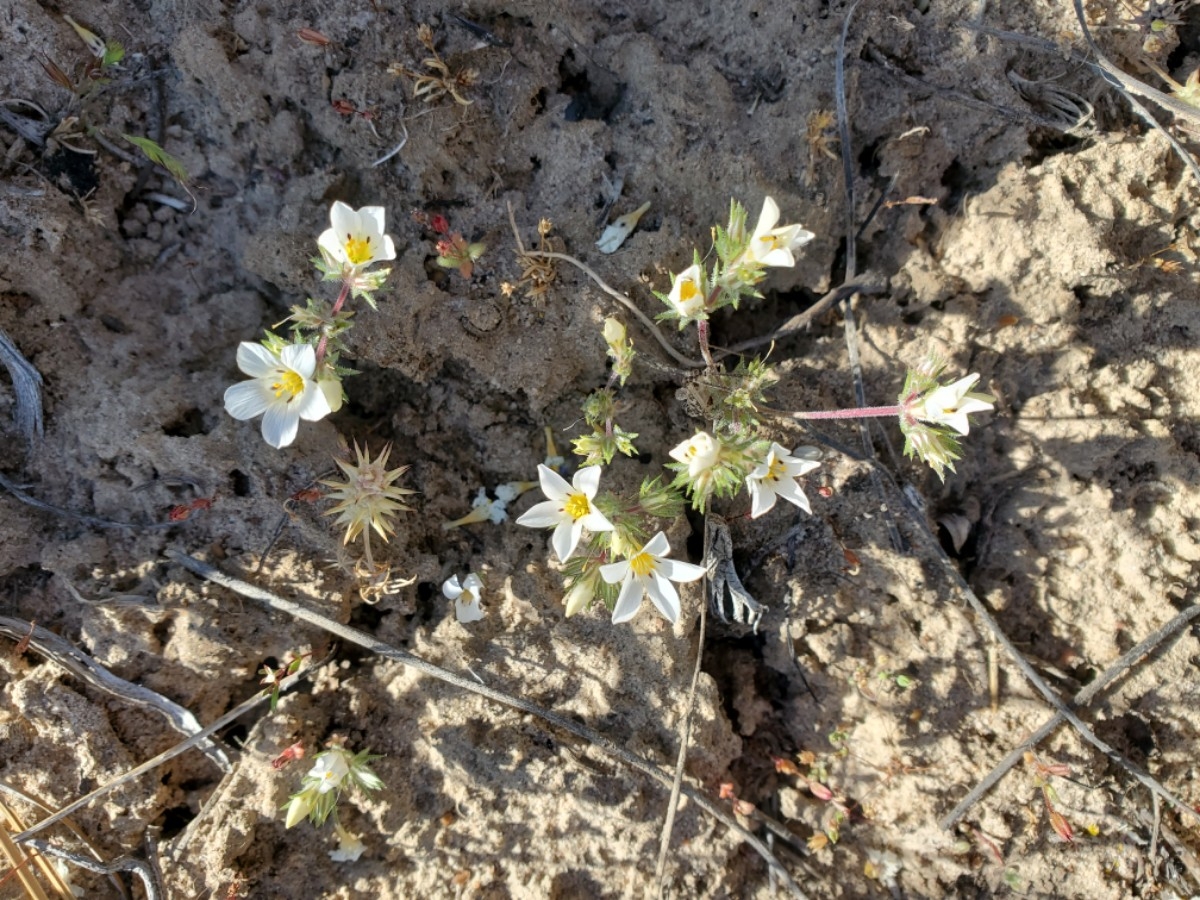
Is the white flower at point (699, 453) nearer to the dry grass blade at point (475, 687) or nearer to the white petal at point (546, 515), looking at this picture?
the white petal at point (546, 515)

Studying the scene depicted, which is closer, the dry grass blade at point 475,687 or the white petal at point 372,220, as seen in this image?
the white petal at point 372,220

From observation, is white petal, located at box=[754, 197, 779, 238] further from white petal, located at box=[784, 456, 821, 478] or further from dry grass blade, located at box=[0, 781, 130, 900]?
dry grass blade, located at box=[0, 781, 130, 900]

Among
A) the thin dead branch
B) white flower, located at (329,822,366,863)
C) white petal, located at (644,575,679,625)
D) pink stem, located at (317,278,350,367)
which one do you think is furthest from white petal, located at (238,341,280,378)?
the thin dead branch

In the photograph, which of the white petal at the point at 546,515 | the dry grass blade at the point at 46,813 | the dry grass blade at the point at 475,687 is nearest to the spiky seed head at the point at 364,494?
the dry grass blade at the point at 475,687

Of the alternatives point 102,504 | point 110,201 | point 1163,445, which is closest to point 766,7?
point 1163,445

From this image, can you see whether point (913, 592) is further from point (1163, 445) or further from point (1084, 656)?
point (1163, 445)

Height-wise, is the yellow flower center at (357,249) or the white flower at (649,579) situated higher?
the yellow flower center at (357,249)

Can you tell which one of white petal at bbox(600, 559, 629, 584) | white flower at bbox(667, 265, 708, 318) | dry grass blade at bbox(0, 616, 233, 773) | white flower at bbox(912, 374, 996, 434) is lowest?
dry grass blade at bbox(0, 616, 233, 773)
